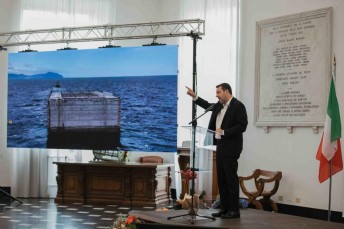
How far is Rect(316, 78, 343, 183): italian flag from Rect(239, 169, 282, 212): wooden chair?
1026mm

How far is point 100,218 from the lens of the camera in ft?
26.4

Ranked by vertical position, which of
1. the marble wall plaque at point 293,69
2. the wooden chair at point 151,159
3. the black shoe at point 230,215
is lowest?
the black shoe at point 230,215

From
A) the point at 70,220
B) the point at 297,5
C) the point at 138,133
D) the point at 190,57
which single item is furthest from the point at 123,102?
the point at 297,5

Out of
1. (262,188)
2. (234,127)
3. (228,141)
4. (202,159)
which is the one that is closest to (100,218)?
(262,188)

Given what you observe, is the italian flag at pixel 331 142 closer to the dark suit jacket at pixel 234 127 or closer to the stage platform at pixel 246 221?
the stage platform at pixel 246 221

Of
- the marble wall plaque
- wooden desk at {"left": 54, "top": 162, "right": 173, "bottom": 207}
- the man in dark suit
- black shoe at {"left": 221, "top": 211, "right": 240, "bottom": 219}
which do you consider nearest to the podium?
the man in dark suit

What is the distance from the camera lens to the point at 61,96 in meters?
10.2

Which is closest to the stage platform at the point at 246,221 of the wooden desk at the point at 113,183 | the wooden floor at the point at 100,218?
the wooden floor at the point at 100,218

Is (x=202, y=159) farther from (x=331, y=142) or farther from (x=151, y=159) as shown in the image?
(x=151, y=159)

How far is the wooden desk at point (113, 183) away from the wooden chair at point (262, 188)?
1840 millimetres

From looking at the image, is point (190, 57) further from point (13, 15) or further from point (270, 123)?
point (13, 15)

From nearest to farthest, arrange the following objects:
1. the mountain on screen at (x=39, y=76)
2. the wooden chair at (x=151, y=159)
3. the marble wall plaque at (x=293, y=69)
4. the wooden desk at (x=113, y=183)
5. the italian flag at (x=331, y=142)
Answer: the italian flag at (x=331, y=142), the marble wall plaque at (x=293, y=69), the wooden desk at (x=113, y=183), the mountain on screen at (x=39, y=76), the wooden chair at (x=151, y=159)

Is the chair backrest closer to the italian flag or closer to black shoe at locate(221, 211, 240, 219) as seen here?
the italian flag

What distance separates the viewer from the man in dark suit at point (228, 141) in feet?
19.7
